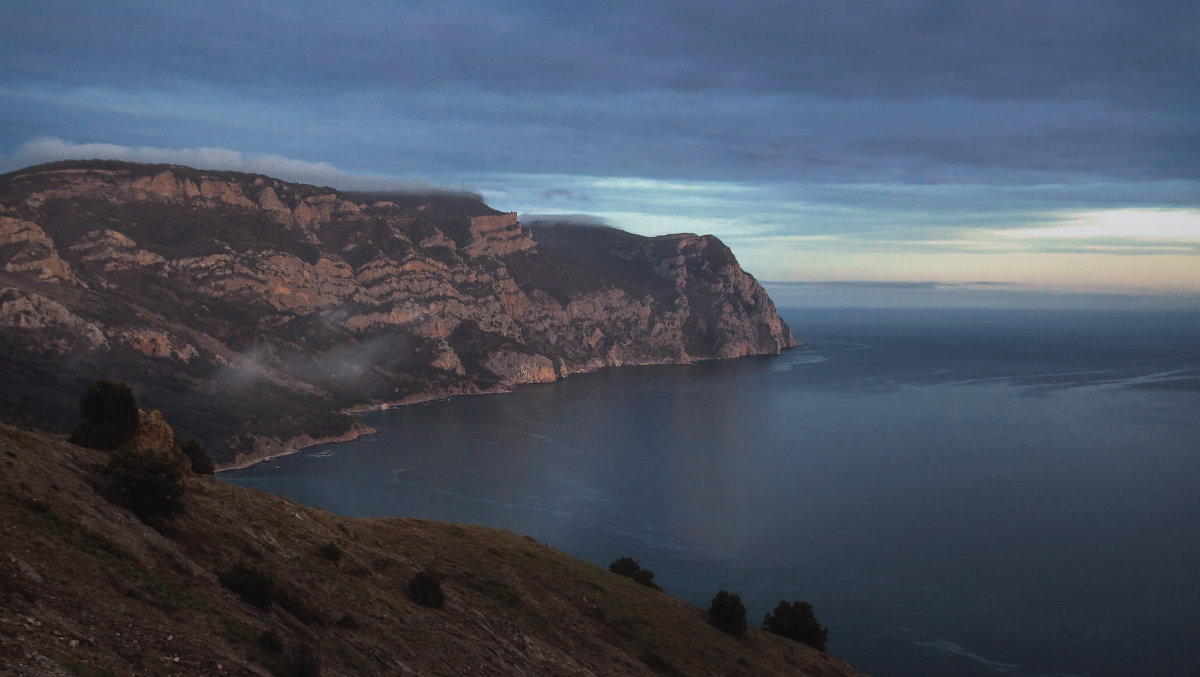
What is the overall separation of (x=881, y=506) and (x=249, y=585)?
103m

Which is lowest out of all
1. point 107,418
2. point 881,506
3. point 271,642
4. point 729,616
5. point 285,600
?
point 881,506

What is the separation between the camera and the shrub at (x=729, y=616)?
45219mm

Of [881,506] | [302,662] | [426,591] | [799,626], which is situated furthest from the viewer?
[881,506]

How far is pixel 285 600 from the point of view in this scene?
2334cm

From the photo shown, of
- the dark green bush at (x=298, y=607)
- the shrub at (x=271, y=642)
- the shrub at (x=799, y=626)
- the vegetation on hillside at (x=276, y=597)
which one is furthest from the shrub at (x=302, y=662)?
the shrub at (x=799, y=626)

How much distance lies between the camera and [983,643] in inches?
2741

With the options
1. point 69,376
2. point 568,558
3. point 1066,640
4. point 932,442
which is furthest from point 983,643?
point 69,376

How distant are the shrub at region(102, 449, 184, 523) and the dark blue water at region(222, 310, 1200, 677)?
5756 cm

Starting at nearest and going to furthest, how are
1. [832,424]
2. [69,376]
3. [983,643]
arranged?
[983,643]
[69,376]
[832,424]

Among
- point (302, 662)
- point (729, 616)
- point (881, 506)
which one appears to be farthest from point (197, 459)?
point (881, 506)

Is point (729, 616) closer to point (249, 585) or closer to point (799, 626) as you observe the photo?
point (799, 626)

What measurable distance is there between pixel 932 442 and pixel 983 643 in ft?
279

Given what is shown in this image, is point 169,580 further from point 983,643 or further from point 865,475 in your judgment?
point 865,475

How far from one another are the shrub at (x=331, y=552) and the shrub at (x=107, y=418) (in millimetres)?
8834
